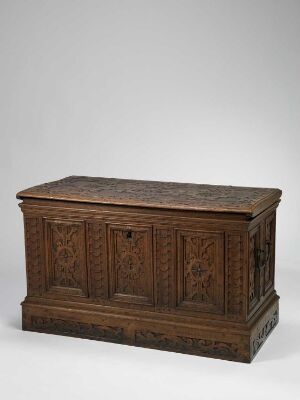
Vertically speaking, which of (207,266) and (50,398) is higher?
(207,266)

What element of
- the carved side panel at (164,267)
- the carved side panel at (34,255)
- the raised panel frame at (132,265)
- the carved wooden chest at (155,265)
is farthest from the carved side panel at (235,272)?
the carved side panel at (34,255)

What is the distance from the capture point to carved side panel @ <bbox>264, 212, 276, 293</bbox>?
6.11m

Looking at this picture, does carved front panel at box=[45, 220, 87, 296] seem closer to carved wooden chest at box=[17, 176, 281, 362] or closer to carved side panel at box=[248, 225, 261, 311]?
carved wooden chest at box=[17, 176, 281, 362]

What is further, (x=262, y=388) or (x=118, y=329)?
(x=118, y=329)

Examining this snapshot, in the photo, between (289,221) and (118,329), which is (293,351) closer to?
(118,329)

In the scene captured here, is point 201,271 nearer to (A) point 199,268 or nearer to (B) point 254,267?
(A) point 199,268

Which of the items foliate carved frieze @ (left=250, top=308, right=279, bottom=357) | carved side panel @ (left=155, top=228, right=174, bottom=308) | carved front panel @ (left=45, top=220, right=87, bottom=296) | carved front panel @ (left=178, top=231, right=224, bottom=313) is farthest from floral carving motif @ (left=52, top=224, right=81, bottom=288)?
foliate carved frieze @ (left=250, top=308, right=279, bottom=357)

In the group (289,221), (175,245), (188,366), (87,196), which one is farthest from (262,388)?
(289,221)

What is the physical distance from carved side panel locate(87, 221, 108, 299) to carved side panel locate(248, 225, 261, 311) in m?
0.87

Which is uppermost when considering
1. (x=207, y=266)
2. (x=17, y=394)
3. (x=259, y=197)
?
(x=259, y=197)

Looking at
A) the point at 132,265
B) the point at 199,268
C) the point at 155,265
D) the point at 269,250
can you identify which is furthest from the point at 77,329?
the point at 269,250

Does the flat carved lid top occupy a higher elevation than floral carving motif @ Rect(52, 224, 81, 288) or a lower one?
higher

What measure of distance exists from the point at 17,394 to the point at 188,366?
3.19ft

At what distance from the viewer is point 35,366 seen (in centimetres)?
570
